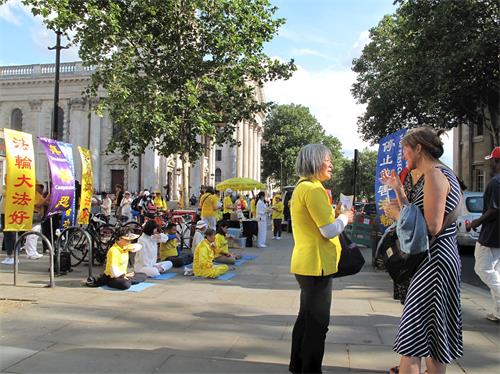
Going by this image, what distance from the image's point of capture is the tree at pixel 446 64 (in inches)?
774

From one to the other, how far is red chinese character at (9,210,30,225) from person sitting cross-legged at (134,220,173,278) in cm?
207

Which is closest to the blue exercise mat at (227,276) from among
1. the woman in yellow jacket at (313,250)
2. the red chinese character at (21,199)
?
the red chinese character at (21,199)

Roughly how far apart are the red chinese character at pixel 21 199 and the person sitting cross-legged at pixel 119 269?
1.51m

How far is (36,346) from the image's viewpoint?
453 centimetres

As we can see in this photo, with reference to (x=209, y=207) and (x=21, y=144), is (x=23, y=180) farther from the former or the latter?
(x=209, y=207)

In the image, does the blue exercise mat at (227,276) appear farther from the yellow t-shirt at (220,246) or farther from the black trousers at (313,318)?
the black trousers at (313,318)

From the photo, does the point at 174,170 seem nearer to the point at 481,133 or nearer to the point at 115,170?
the point at 115,170

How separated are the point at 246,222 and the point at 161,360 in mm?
11980

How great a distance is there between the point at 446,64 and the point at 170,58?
37.1ft

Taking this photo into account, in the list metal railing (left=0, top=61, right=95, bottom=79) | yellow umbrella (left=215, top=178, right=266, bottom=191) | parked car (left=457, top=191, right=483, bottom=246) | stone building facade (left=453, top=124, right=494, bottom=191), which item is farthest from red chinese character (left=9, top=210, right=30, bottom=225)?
metal railing (left=0, top=61, right=95, bottom=79)

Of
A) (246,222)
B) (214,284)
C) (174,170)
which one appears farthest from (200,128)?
(174,170)

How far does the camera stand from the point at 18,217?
7.54m

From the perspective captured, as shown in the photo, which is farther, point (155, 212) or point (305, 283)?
point (155, 212)

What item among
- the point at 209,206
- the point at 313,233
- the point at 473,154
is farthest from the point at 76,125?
the point at 313,233
